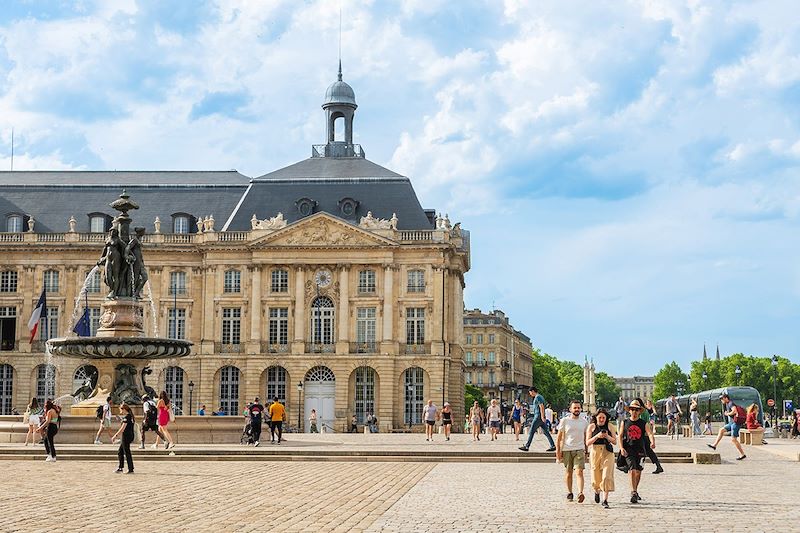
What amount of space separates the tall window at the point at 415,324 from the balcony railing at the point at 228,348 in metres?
10.4

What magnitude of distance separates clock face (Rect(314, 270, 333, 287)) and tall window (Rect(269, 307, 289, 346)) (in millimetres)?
2679

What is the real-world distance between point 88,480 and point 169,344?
44.8 feet

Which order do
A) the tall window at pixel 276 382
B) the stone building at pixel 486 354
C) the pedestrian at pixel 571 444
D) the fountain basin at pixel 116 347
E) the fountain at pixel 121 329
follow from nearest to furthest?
the pedestrian at pixel 571 444 < the fountain basin at pixel 116 347 < the fountain at pixel 121 329 < the tall window at pixel 276 382 < the stone building at pixel 486 354

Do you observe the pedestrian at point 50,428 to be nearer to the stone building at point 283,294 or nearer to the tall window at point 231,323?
the stone building at point 283,294

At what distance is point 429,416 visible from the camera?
44.1m

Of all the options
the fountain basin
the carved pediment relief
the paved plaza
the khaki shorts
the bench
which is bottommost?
the paved plaza

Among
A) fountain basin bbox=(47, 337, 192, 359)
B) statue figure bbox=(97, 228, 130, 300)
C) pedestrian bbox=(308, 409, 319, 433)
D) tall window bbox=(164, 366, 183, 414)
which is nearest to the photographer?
fountain basin bbox=(47, 337, 192, 359)

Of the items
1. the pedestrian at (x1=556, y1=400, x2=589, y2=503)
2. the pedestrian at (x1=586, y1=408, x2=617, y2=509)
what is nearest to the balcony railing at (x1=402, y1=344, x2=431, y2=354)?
the pedestrian at (x1=556, y1=400, x2=589, y2=503)

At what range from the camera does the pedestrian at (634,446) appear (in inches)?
733

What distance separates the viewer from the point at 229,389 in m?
77.2

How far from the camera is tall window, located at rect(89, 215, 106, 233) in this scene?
7988 centimetres

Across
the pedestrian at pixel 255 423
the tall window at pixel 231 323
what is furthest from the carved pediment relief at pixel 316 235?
the pedestrian at pixel 255 423

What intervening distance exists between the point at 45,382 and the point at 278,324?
15025mm

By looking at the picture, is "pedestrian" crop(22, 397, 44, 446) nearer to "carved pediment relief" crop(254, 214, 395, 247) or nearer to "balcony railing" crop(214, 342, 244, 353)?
"carved pediment relief" crop(254, 214, 395, 247)
